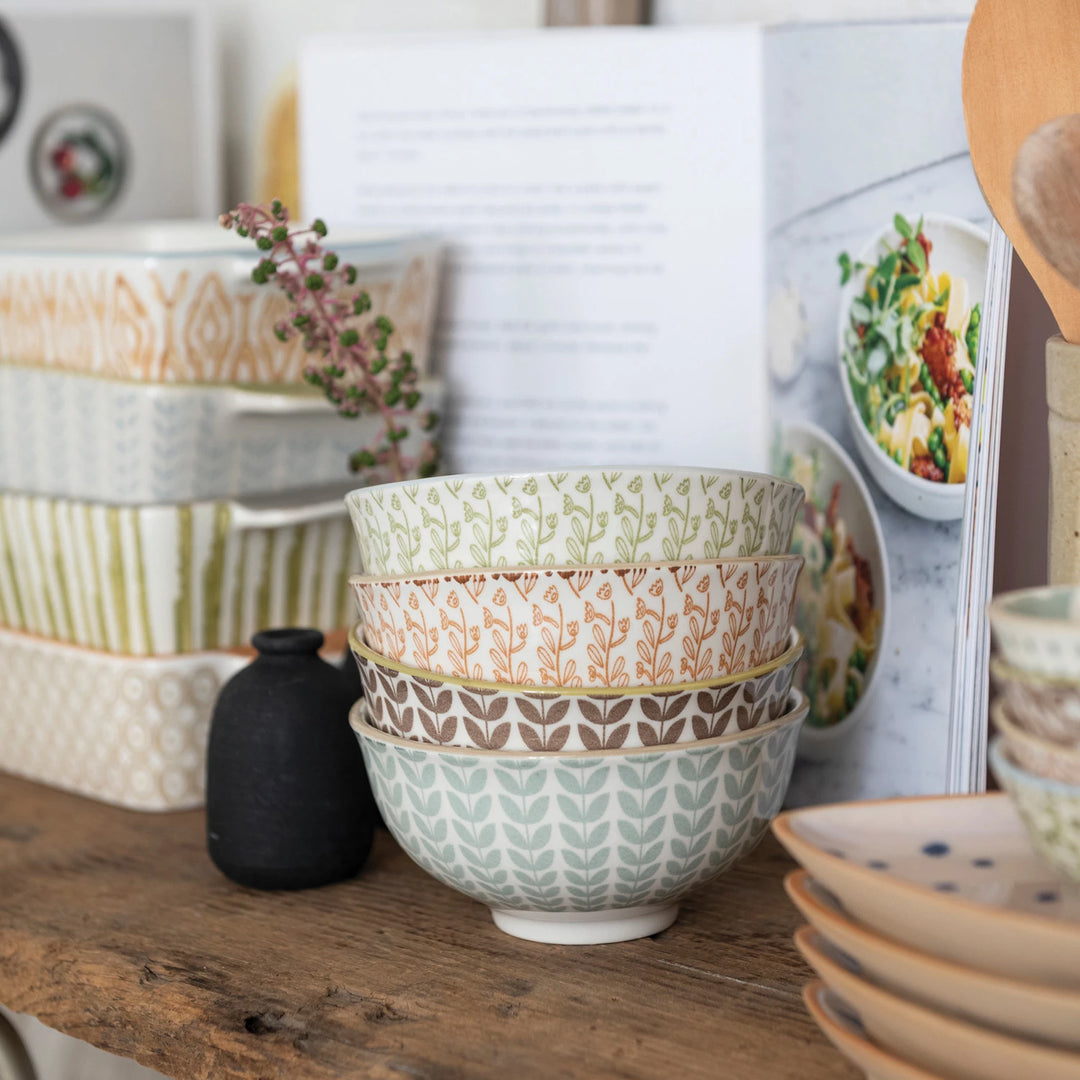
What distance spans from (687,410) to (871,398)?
0.14 metres

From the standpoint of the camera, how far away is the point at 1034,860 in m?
0.46

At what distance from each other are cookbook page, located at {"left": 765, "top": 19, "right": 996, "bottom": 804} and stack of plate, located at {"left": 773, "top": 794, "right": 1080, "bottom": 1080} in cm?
22

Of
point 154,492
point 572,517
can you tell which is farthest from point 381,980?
point 154,492

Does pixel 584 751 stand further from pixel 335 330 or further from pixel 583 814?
pixel 335 330

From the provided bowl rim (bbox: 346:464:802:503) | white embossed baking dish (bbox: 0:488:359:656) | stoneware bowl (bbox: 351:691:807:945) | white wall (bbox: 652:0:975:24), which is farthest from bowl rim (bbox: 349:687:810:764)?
white wall (bbox: 652:0:975:24)

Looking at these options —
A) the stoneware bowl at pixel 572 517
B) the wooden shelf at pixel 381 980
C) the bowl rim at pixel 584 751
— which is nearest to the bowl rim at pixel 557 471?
the stoneware bowl at pixel 572 517

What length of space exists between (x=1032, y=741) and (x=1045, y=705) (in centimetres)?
1

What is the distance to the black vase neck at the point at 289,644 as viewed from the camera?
0.68 m

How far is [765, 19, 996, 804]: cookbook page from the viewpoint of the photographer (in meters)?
0.67

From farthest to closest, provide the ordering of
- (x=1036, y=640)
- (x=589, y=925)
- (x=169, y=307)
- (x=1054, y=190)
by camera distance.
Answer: (x=169, y=307)
(x=589, y=925)
(x=1054, y=190)
(x=1036, y=640)

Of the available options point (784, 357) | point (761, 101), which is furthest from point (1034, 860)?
point (761, 101)

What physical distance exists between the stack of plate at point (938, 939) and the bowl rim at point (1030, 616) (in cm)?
8

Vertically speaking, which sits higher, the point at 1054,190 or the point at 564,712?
the point at 1054,190

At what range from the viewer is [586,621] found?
538mm
